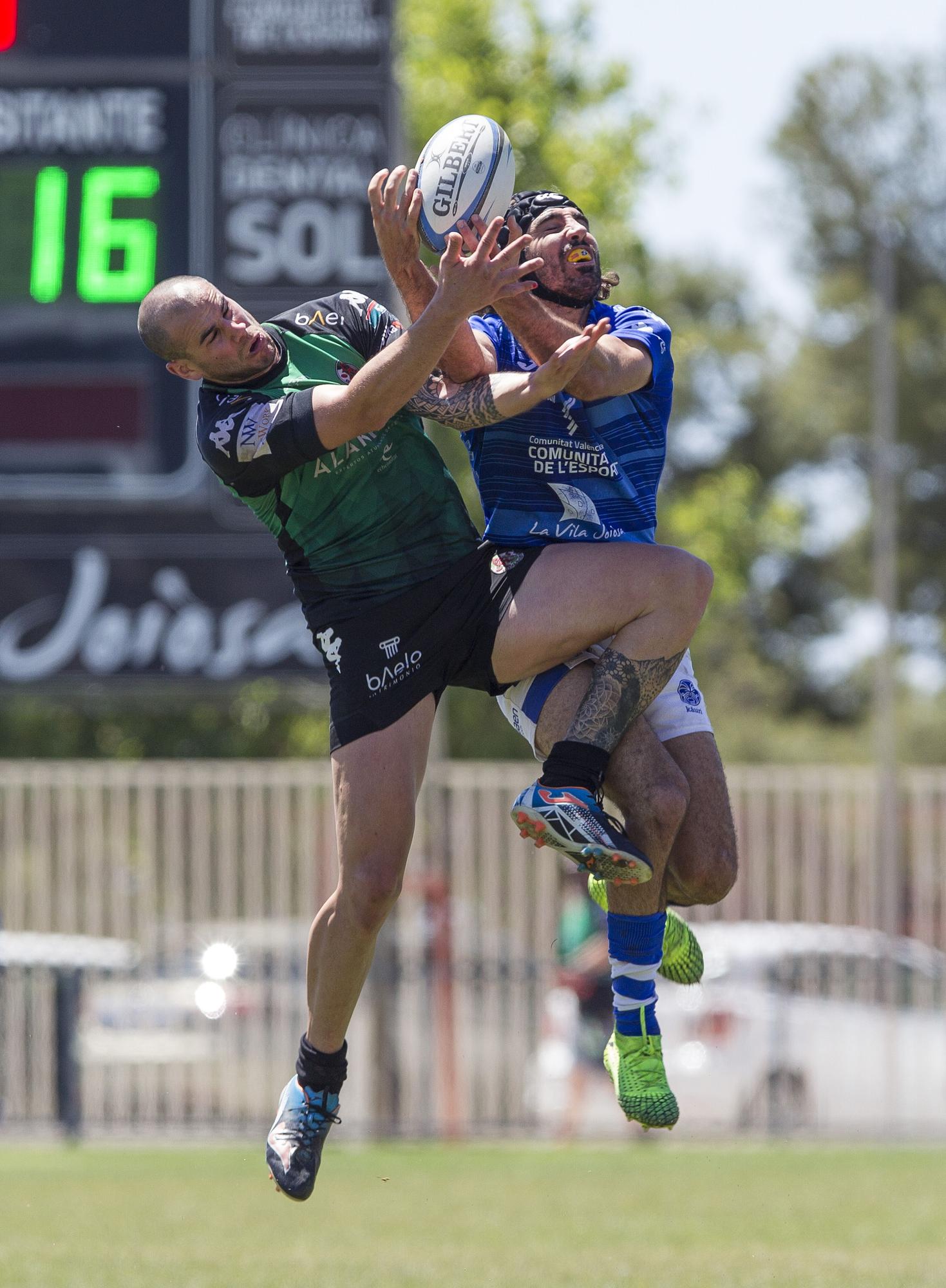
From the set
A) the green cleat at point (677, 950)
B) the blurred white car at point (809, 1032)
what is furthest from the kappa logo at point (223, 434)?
the blurred white car at point (809, 1032)

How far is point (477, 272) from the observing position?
5.15 m

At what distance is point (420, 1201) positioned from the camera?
10297 millimetres

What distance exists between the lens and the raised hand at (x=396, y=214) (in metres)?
5.40

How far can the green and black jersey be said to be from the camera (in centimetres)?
561

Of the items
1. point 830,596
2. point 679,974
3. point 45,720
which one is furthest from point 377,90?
point 830,596

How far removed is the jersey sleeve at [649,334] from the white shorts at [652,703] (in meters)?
0.79

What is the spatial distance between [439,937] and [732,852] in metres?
7.21

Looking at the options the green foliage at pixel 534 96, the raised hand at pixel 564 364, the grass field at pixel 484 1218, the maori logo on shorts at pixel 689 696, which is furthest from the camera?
the green foliage at pixel 534 96

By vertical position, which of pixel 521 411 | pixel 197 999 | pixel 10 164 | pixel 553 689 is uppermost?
pixel 10 164

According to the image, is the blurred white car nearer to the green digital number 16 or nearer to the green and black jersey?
the green digital number 16

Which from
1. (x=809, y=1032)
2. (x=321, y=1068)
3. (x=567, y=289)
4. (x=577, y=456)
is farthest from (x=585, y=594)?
(x=809, y=1032)

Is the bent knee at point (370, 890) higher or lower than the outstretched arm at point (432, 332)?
lower

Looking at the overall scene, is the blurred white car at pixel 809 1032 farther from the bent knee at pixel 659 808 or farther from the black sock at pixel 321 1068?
the bent knee at pixel 659 808

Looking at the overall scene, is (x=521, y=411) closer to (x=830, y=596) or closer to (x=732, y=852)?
(x=732, y=852)
